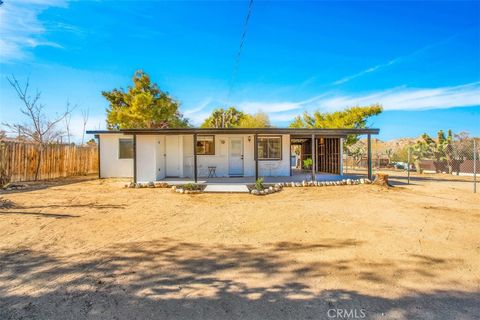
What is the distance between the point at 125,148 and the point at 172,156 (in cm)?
325

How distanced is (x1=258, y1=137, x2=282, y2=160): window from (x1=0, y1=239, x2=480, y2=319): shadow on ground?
9.88 m

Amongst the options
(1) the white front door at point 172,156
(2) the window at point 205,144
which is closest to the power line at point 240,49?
(2) the window at point 205,144

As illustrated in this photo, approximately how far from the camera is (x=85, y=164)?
16281 mm

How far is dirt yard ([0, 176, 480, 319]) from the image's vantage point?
96.3 inches

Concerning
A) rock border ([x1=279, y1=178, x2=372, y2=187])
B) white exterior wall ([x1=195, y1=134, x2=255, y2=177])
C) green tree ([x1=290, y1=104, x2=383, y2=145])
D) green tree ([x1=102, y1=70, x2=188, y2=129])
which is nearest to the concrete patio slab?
rock border ([x1=279, y1=178, x2=372, y2=187])

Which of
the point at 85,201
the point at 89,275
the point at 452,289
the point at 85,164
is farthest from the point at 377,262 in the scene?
the point at 85,164

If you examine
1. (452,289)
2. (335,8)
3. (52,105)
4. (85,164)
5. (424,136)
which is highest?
(335,8)

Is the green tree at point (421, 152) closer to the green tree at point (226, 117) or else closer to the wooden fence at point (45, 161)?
the green tree at point (226, 117)

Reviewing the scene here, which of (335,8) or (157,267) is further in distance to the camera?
(335,8)

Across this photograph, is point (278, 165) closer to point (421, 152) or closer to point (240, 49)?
point (240, 49)

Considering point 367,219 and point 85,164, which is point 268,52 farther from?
point 85,164

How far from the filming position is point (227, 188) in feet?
32.6

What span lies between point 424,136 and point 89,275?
29467mm

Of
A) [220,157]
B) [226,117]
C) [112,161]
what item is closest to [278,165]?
[220,157]
